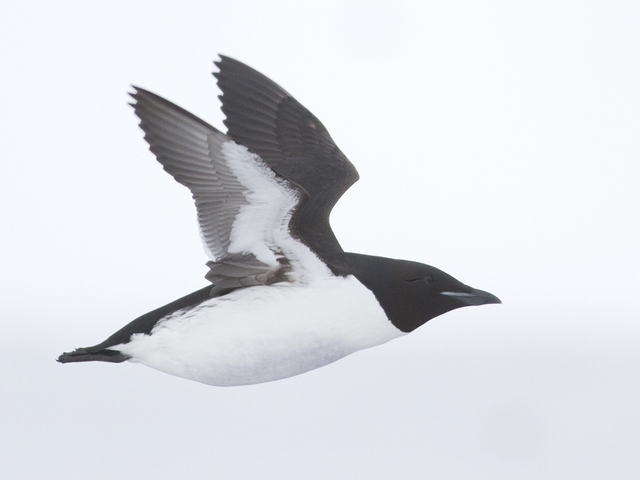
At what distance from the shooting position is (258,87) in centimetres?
640

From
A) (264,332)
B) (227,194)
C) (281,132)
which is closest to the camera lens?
(227,194)

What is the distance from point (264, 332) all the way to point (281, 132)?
1.95m

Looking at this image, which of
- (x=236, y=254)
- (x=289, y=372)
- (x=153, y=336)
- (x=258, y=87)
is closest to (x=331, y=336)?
(x=289, y=372)

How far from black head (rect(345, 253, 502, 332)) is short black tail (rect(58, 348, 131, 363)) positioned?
1.55 metres

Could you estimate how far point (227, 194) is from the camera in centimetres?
493

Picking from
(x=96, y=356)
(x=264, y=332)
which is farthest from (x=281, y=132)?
(x=96, y=356)

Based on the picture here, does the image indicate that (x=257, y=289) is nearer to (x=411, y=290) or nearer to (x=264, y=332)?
(x=264, y=332)

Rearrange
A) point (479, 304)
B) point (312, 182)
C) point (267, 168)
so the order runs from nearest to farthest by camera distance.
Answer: point (267, 168)
point (479, 304)
point (312, 182)

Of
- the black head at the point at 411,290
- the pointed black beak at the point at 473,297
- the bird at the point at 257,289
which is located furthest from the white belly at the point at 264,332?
the pointed black beak at the point at 473,297

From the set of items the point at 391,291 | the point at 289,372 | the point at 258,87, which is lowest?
the point at 289,372

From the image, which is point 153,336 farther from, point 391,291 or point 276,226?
point 391,291

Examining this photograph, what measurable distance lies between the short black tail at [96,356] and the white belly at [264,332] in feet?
0.40

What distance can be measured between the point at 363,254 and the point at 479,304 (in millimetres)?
811

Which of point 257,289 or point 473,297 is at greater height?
point 257,289
